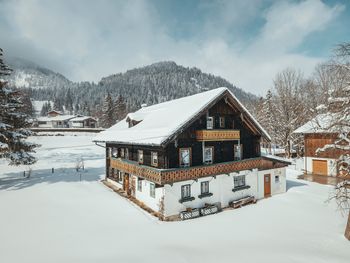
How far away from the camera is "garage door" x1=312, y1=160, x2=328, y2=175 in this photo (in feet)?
103

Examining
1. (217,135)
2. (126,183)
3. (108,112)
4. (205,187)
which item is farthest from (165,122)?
(108,112)

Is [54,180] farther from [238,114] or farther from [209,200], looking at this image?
[238,114]

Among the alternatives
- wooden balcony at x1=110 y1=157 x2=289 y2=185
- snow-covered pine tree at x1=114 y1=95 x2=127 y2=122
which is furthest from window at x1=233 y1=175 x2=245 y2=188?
snow-covered pine tree at x1=114 y1=95 x2=127 y2=122

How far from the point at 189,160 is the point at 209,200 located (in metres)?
3.68

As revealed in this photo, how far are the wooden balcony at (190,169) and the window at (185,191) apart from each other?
824mm

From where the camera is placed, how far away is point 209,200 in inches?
784

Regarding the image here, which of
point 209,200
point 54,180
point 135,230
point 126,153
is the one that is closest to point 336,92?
point 209,200

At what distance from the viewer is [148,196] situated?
20.1 meters

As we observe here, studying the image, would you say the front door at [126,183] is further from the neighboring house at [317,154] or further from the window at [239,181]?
the neighboring house at [317,154]

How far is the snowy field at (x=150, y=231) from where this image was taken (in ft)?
39.7

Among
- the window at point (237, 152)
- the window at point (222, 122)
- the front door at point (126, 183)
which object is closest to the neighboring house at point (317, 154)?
the window at point (237, 152)

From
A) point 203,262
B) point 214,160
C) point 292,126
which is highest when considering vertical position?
point 292,126

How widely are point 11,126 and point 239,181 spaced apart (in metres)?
22.8

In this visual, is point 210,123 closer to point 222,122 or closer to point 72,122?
point 222,122
